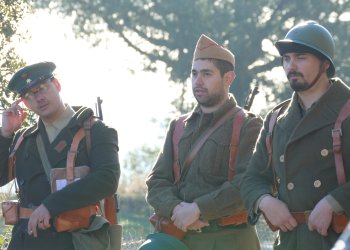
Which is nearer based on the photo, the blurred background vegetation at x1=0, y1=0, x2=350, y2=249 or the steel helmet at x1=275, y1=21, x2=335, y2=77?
the steel helmet at x1=275, y1=21, x2=335, y2=77

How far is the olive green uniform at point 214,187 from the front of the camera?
7.57 meters

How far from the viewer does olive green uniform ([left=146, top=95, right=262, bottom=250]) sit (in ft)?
24.8

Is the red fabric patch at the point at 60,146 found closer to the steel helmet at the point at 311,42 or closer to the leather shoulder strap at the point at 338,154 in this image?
the steel helmet at the point at 311,42

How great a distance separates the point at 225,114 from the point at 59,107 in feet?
4.06

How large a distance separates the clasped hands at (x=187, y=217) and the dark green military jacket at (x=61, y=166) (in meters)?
0.56

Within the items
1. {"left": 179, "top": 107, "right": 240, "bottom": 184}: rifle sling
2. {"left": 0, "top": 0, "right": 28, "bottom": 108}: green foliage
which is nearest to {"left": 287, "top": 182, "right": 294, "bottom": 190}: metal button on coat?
{"left": 179, "top": 107, "right": 240, "bottom": 184}: rifle sling

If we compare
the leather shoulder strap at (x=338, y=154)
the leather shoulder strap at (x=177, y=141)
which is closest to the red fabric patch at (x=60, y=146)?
the leather shoulder strap at (x=177, y=141)

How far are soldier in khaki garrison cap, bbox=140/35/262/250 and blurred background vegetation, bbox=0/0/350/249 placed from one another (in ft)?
75.2

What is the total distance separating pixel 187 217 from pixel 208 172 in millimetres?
365

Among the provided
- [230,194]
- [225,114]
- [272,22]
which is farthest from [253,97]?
[272,22]

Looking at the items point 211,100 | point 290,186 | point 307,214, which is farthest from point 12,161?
point 307,214

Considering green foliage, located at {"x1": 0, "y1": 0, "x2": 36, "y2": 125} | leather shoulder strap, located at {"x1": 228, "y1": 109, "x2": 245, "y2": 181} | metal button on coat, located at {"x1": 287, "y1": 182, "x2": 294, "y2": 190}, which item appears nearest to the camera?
metal button on coat, located at {"x1": 287, "y1": 182, "x2": 294, "y2": 190}

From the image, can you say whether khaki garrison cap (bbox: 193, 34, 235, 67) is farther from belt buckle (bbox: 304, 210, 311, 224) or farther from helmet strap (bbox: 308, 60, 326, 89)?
belt buckle (bbox: 304, 210, 311, 224)

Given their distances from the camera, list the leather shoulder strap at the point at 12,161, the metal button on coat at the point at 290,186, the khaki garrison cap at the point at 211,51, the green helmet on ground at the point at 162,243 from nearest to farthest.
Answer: the metal button on coat at the point at 290,186 → the green helmet on ground at the point at 162,243 → the khaki garrison cap at the point at 211,51 → the leather shoulder strap at the point at 12,161
